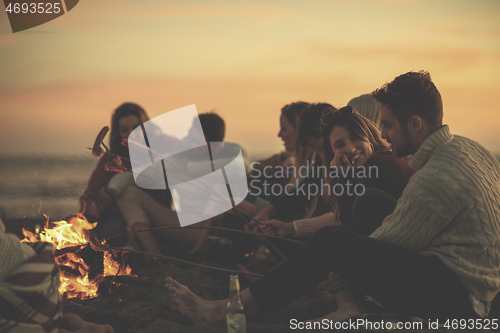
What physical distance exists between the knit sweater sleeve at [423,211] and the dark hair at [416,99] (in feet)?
1.03

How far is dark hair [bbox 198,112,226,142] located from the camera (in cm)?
526

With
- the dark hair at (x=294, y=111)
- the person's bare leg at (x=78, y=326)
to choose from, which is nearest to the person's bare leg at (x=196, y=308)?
the person's bare leg at (x=78, y=326)

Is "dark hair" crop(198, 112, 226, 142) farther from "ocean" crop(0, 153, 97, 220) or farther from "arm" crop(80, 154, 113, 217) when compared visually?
"ocean" crop(0, 153, 97, 220)

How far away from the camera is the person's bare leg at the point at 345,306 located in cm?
293

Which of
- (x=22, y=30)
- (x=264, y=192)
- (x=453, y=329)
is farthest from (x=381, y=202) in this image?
(x=22, y=30)

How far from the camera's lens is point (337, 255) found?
2.63 meters

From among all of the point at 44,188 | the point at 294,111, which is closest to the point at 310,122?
the point at 294,111

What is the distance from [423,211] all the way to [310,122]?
6.03ft

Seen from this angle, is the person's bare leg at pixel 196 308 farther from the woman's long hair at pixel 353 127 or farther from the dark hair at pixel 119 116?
the dark hair at pixel 119 116

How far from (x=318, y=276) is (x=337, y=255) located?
0.44 feet

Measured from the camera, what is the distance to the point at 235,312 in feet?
8.83

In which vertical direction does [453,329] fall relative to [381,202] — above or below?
below

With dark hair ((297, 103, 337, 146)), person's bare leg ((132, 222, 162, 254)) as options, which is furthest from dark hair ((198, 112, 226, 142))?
dark hair ((297, 103, 337, 146))

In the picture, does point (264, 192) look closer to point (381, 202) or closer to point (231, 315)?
point (381, 202)
